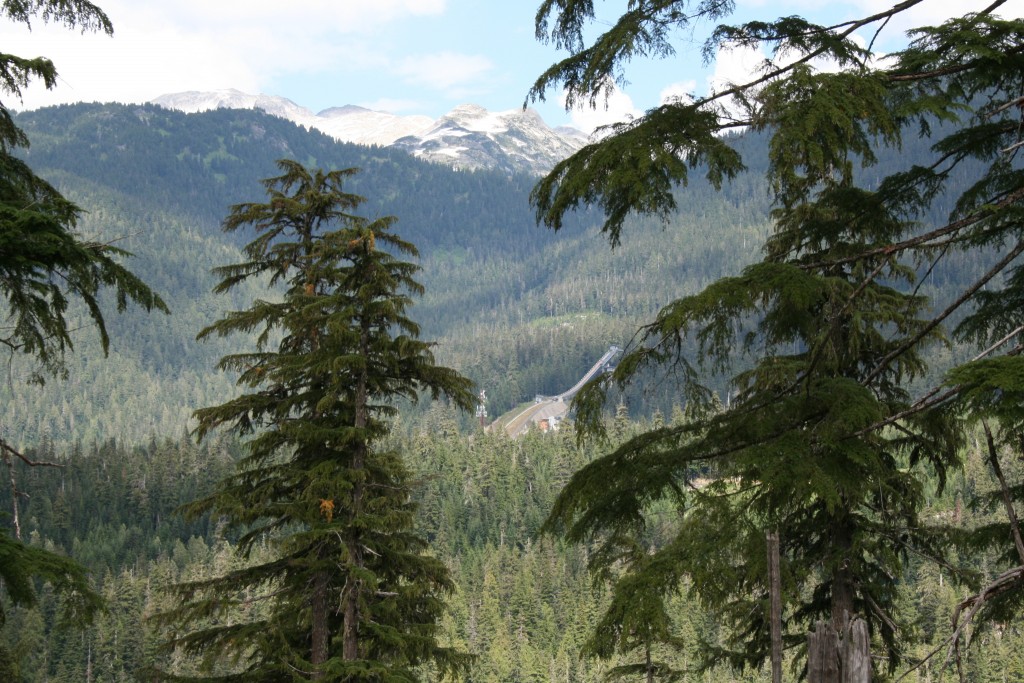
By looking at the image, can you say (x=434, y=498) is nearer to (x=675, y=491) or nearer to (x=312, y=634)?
(x=312, y=634)

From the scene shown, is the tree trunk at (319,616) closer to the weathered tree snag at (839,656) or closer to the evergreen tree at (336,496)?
the evergreen tree at (336,496)

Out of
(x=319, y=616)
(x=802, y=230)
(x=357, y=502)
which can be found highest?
(x=802, y=230)

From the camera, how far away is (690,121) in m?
5.96

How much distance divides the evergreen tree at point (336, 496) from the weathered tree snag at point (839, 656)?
786 cm

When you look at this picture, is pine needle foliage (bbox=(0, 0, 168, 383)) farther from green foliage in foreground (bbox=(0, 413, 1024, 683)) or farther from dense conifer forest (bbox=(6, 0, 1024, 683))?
green foliage in foreground (bbox=(0, 413, 1024, 683))

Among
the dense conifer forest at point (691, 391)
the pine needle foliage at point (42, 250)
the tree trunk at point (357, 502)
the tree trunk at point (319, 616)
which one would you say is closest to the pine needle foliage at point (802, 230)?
the dense conifer forest at point (691, 391)

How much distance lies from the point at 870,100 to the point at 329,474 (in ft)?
28.8

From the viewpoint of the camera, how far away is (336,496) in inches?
472

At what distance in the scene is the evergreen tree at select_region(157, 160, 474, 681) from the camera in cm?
1202

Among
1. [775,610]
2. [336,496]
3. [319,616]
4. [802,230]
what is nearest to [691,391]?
[802,230]

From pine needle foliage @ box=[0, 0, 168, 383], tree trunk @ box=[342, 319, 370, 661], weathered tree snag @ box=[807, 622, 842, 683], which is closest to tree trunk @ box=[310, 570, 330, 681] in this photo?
tree trunk @ box=[342, 319, 370, 661]

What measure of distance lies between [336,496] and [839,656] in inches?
341

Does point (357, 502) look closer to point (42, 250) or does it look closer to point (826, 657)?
point (42, 250)

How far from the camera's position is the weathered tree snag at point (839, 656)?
164 inches
